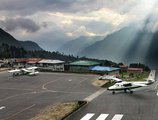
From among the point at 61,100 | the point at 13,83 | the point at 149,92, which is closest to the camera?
the point at 61,100

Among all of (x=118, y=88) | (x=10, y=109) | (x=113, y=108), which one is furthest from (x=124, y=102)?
(x=10, y=109)

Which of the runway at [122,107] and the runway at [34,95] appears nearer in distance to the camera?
the runway at [122,107]

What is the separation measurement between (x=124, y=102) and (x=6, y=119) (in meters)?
22.0

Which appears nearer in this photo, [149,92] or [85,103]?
[85,103]

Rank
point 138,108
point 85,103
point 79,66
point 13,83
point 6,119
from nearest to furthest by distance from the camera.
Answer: point 6,119, point 138,108, point 85,103, point 13,83, point 79,66

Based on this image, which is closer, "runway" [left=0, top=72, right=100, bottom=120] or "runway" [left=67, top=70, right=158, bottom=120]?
"runway" [left=67, top=70, right=158, bottom=120]

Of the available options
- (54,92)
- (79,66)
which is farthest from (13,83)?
(79,66)

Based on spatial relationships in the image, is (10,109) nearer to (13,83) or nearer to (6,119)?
(6,119)

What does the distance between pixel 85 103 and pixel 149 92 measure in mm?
19598

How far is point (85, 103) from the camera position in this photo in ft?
193

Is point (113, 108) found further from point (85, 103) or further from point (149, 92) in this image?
point (149, 92)

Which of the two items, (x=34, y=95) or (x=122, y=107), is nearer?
(x=122, y=107)

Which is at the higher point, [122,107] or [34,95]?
[34,95]

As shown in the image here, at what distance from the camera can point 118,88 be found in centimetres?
7244
